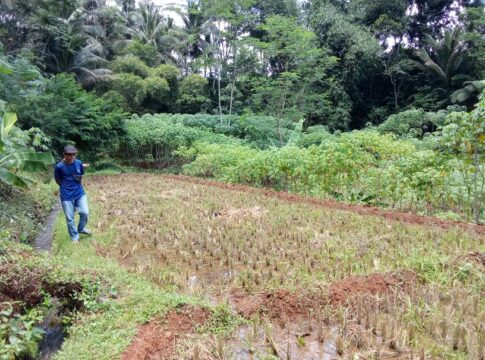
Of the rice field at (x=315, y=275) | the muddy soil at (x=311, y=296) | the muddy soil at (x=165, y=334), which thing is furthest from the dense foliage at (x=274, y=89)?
the muddy soil at (x=165, y=334)

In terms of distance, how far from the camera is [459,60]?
22031 mm

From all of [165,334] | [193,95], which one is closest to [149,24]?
[193,95]

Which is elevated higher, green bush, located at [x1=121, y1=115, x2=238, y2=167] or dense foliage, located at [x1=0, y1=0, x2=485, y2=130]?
dense foliage, located at [x1=0, y1=0, x2=485, y2=130]

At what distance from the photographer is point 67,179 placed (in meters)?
5.79

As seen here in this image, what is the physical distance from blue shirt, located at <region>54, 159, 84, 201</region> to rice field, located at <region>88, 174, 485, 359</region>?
3.13 ft

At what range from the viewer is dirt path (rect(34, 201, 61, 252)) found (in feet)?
20.3

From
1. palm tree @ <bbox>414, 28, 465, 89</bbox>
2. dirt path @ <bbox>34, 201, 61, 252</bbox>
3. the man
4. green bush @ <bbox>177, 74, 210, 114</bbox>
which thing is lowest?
dirt path @ <bbox>34, 201, 61, 252</bbox>

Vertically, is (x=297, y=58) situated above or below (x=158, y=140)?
above

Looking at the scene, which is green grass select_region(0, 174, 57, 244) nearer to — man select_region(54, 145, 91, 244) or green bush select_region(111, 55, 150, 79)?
man select_region(54, 145, 91, 244)

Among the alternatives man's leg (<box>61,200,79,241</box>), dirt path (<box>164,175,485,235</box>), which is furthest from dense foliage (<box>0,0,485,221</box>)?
man's leg (<box>61,200,79,241</box>)

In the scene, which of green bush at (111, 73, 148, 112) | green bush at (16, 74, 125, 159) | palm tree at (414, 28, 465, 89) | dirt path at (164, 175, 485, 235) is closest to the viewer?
dirt path at (164, 175, 485, 235)

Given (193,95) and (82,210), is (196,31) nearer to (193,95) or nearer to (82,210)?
(193,95)

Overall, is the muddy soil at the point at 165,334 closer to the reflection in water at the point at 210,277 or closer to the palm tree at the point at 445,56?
the reflection in water at the point at 210,277

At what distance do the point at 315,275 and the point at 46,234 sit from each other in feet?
17.4
